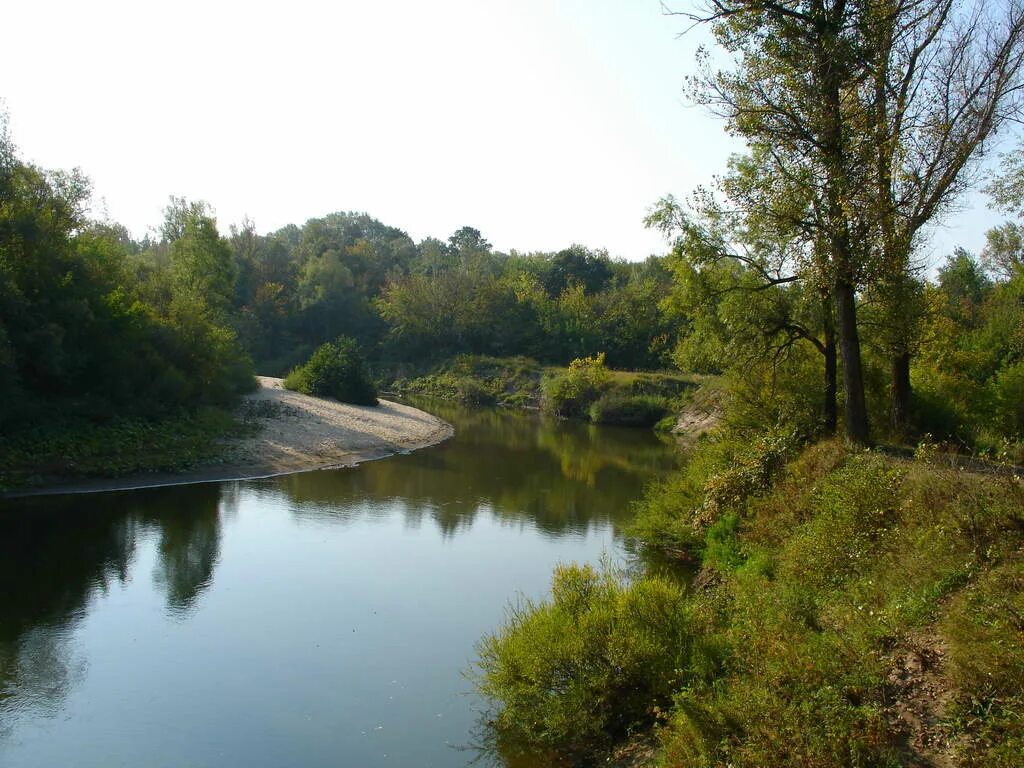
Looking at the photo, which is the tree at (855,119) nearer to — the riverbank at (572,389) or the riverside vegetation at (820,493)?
the riverside vegetation at (820,493)

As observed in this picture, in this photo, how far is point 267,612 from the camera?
48.2 feet

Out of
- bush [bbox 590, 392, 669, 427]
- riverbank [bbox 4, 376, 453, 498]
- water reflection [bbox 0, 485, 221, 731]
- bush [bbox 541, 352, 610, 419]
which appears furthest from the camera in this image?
bush [bbox 541, 352, 610, 419]

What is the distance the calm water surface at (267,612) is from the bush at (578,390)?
30.7m

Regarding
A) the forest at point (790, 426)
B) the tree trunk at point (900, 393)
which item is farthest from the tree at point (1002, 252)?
the tree trunk at point (900, 393)

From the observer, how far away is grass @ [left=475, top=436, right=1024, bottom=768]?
→ 6.75 metres

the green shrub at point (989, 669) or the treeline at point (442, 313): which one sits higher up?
the treeline at point (442, 313)

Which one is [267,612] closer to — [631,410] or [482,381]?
[631,410]

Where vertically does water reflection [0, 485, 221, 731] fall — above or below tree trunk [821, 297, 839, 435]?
below

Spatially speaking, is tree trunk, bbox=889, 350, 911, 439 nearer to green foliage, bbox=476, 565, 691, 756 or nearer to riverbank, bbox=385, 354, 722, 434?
green foliage, bbox=476, 565, 691, 756

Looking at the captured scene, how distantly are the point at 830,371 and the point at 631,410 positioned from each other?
118ft

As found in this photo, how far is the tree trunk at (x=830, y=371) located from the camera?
19359mm

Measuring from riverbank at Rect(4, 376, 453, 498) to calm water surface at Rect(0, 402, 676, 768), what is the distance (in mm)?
1105

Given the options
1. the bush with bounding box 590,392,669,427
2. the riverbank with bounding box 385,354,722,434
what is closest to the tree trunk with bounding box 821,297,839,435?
the riverbank with bounding box 385,354,722,434

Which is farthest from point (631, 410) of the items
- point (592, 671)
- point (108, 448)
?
point (592, 671)
